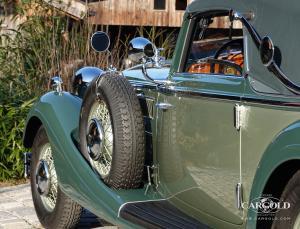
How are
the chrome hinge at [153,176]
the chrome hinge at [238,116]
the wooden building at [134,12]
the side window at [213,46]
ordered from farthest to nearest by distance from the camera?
the wooden building at [134,12] → the chrome hinge at [153,176] → the side window at [213,46] → the chrome hinge at [238,116]

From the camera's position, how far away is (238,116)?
11.8ft

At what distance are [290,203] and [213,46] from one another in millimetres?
1608

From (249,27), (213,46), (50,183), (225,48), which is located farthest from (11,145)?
(249,27)

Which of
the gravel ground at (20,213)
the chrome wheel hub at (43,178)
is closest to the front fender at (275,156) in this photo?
the chrome wheel hub at (43,178)

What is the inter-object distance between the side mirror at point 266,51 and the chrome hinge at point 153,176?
139cm

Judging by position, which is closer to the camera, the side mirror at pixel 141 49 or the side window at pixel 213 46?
the side window at pixel 213 46

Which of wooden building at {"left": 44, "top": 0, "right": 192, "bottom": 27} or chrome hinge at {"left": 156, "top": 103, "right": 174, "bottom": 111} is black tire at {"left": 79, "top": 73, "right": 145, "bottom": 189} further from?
wooden building at {"left": 44, "top": 0, "right": 192, "bottom": 27}

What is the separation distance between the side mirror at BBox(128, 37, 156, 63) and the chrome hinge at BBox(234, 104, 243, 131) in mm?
1789

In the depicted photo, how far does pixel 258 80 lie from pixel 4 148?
4925mm

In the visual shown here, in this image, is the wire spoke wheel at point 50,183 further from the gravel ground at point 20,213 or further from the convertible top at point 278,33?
the convertible top at point 278,33

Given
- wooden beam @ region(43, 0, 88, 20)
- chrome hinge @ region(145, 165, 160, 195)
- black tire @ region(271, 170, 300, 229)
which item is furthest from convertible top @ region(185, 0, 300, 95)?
wooden beam @ region(43, 0, 88, 20)

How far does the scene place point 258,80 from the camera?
3.61 meters

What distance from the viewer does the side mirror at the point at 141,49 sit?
529cm

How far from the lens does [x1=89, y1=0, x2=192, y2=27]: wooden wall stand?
11.5 metres
